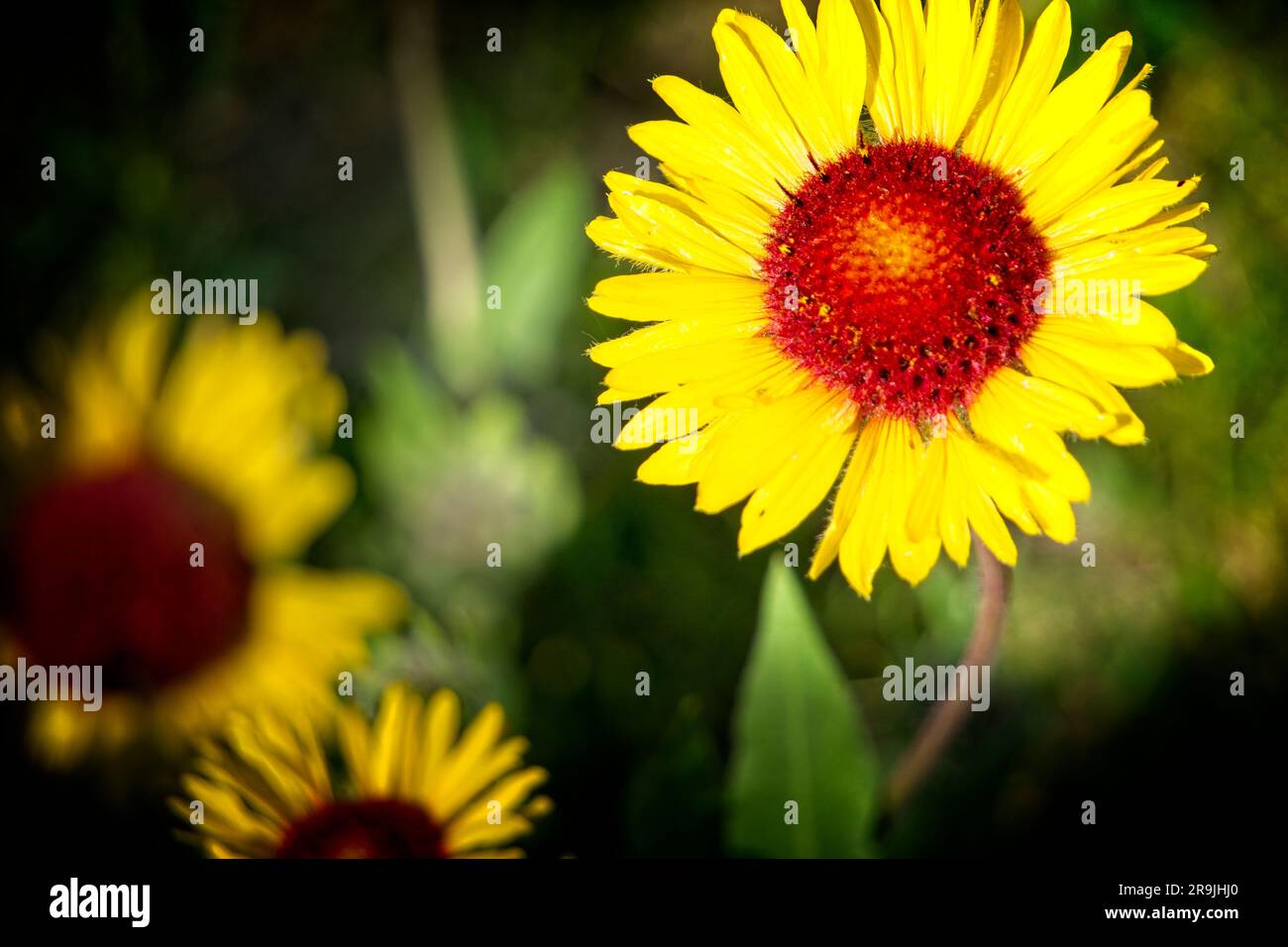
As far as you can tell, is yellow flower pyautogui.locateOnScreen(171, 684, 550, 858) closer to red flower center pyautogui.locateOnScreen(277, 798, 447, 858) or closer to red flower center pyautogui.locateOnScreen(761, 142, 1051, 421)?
red flower center pyautogui.locateOnScreen(277, 798, 447, 858)

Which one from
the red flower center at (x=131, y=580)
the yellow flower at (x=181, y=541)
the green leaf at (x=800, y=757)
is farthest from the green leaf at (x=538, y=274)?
the green leaf at (x=800, y=757)

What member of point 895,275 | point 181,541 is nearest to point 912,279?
point 895,275

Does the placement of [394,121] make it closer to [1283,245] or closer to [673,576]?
[673,576]

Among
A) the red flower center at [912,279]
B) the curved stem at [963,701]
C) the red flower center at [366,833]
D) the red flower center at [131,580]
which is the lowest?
the red flower center at [366,833]

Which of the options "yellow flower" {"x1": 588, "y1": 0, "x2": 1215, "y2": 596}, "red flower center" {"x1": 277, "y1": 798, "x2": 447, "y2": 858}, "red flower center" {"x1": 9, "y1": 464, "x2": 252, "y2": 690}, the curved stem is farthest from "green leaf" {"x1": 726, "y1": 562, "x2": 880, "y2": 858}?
"red flower center" {"x1": 9, "y1": 464, "x2": 252, "y2": 690}

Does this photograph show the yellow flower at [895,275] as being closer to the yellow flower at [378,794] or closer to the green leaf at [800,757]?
the green leaf at [800,757]
